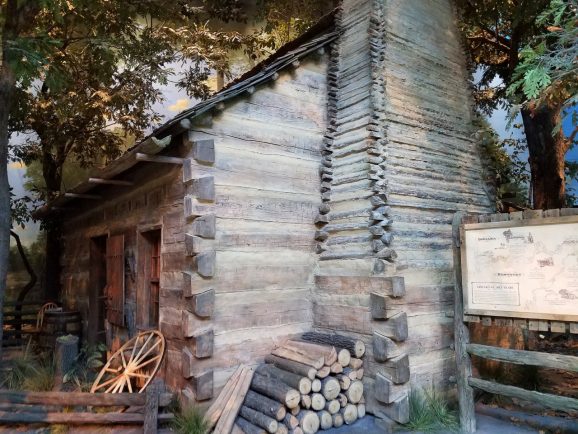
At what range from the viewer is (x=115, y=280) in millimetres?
8008

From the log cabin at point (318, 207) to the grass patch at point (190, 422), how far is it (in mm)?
234

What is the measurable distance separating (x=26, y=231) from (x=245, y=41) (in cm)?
1450

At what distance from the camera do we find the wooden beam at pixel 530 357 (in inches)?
171

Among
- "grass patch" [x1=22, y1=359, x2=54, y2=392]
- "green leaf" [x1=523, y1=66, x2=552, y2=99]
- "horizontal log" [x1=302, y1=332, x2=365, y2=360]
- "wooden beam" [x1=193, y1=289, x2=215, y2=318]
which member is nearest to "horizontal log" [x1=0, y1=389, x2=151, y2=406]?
"grass patch" [x1=22, y1=359, x2=54, y2=392]

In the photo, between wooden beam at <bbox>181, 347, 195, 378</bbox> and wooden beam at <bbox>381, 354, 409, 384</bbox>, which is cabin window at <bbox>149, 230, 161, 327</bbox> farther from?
wooden beam at <bbox>381, 354, 409, 384</bbox>

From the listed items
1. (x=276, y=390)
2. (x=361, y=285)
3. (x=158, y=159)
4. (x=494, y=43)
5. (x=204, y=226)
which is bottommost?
(x=276, y=390)

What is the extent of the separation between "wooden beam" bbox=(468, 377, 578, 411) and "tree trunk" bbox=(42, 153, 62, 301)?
12.4m

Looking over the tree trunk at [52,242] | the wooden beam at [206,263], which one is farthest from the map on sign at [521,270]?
the tree trunk at [52,242]

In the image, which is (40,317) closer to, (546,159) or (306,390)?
(306,390)

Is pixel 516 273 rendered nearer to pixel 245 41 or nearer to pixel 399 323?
pixel 399 323

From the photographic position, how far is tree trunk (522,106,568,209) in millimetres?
10422

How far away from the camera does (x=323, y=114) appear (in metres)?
7.18

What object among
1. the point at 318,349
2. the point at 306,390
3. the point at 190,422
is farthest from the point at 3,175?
the point at 306,390

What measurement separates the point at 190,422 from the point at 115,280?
12.8 feet
